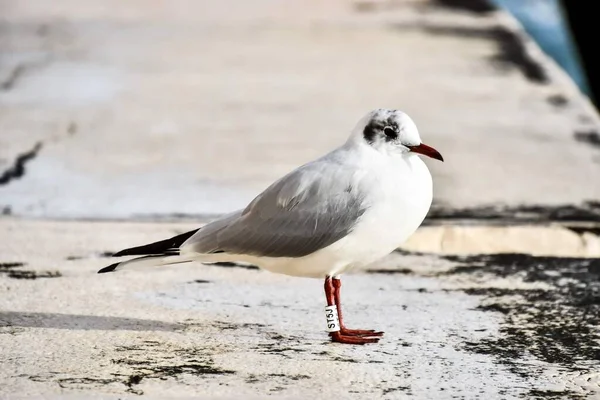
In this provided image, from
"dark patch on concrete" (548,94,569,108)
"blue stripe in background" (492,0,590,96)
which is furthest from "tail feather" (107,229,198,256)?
"blue stripe in background" (492,0,590,96)

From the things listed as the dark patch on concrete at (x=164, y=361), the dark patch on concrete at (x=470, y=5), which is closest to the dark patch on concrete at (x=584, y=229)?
the dark patch on concrete at (x=164, y=361)

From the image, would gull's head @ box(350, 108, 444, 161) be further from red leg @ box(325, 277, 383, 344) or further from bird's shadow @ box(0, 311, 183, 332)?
bird's shadow @ box(0, 311, 183, 332)

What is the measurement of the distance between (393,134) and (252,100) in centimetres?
392

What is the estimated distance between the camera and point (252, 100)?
7.34 meters

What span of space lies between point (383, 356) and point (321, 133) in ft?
11.1

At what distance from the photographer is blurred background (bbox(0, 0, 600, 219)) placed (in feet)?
18.3

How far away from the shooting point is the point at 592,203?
536 centimetres

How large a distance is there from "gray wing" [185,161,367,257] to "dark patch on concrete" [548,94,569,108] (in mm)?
4037

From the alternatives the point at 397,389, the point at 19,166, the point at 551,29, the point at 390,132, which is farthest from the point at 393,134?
the point at 551,29

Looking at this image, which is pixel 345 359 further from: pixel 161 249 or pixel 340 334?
pixel 161 249

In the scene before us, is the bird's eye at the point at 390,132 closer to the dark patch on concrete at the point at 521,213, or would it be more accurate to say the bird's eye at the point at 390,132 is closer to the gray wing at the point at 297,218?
the gray wing at the point at 297,218

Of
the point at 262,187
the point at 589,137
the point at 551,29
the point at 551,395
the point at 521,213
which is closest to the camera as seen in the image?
the point at 551,395

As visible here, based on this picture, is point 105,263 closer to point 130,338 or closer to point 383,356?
point 130,338

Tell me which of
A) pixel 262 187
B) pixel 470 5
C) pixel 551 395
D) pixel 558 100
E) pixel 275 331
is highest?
pixel 470 5
